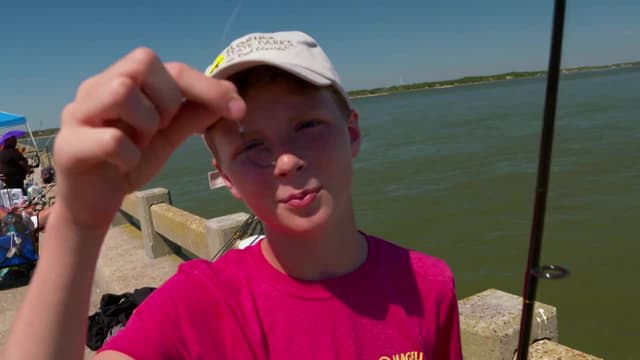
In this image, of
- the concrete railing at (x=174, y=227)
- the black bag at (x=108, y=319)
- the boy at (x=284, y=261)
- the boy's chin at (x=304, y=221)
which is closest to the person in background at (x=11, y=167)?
the concrete railing at (x=174, y=227)

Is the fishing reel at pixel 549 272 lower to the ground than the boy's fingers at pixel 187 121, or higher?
lower

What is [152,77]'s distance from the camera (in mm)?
882

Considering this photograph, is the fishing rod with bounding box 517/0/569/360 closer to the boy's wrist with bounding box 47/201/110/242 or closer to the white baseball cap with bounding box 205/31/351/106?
the white baseball cap with bounding box 205/31/351/106

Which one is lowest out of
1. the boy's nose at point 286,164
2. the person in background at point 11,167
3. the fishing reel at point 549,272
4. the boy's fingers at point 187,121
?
the person in background at point 11,167

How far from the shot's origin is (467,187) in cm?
1446

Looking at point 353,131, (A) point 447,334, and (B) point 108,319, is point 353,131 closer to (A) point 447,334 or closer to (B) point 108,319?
(A) point 447,334

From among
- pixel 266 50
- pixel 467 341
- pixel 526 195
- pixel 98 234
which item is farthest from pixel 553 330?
pixel 526 195

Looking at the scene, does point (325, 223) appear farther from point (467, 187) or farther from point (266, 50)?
point (467, 187)

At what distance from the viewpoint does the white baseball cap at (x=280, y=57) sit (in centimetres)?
132

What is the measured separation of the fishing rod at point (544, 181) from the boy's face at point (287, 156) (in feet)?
1.64

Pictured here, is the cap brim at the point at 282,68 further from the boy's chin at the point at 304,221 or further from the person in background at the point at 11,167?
the person in background at the point at 11,167

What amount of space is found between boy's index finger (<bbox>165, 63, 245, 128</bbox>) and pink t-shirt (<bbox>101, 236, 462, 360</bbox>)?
0.56m

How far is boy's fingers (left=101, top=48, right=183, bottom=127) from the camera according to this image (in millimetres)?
863

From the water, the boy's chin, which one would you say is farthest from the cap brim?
the water
